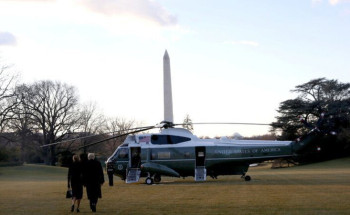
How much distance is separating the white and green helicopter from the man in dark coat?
1360cm

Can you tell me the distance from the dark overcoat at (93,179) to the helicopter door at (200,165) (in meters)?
14.7

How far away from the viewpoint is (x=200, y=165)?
30500 millimetres

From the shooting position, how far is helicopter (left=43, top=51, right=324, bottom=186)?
29859 millimetres

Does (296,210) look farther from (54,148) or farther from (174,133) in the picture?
(54,148)

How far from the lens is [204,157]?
30281 mm

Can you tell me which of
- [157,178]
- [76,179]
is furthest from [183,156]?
[76,179]

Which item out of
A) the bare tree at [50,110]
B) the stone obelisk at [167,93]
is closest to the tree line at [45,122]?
the bare tree at [50,110]

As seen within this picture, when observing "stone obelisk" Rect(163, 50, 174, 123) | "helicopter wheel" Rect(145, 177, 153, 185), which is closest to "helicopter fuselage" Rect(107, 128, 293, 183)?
"helicopter wheel" Rect(145, 177, 153, 185)

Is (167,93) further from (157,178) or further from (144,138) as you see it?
(157,178)

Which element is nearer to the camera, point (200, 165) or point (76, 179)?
point (76, 179)

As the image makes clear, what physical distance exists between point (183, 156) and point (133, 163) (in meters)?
3.02

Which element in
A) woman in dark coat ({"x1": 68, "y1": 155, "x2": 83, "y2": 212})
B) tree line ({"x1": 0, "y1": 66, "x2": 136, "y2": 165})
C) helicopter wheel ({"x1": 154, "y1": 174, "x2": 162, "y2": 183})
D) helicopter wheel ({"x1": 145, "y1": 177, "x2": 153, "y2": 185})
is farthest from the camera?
tree line ({"x1": 0, "y1": 66, "x2": 136, "y2": 165})

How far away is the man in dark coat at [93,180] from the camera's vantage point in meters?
15.5

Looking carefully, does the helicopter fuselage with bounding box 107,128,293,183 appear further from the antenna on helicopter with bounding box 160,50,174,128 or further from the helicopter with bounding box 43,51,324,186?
the antenna on helicopter with bounding box 160,50,174,128
